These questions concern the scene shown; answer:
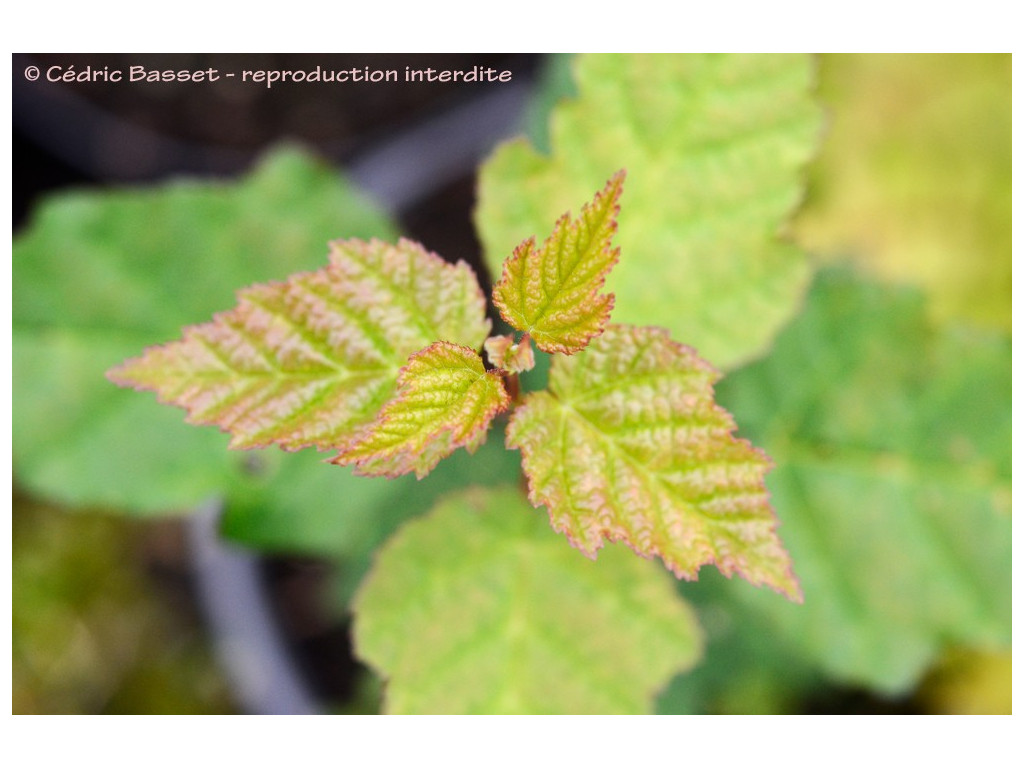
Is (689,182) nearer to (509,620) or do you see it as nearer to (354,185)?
(509,620)

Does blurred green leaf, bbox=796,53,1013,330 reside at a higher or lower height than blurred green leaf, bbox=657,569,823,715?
higher

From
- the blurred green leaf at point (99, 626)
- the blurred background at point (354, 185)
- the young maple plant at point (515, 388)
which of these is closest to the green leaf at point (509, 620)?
the young maple plant at point (515, 388)

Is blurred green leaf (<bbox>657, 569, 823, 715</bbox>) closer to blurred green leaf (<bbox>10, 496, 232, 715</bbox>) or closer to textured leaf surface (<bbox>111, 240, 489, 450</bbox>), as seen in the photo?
textured leaf surface (<bbox>111, 240, 489, 450</bbox>)

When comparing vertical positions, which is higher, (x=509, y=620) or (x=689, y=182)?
Result: (x=689, y=182)

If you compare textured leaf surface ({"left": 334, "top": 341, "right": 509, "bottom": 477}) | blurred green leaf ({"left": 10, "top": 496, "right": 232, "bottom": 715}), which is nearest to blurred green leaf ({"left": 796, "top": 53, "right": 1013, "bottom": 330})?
textured leaf surface ({"left": 334, "top": 341, "right": 509, "bottom": 477})

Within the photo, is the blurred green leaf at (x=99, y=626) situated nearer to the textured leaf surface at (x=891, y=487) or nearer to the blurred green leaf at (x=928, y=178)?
the textured leaf surface at (x=891, y=487)

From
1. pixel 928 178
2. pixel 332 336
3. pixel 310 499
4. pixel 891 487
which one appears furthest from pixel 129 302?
pixel 928 178

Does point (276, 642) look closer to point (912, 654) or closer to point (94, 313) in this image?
point (94, 313)
